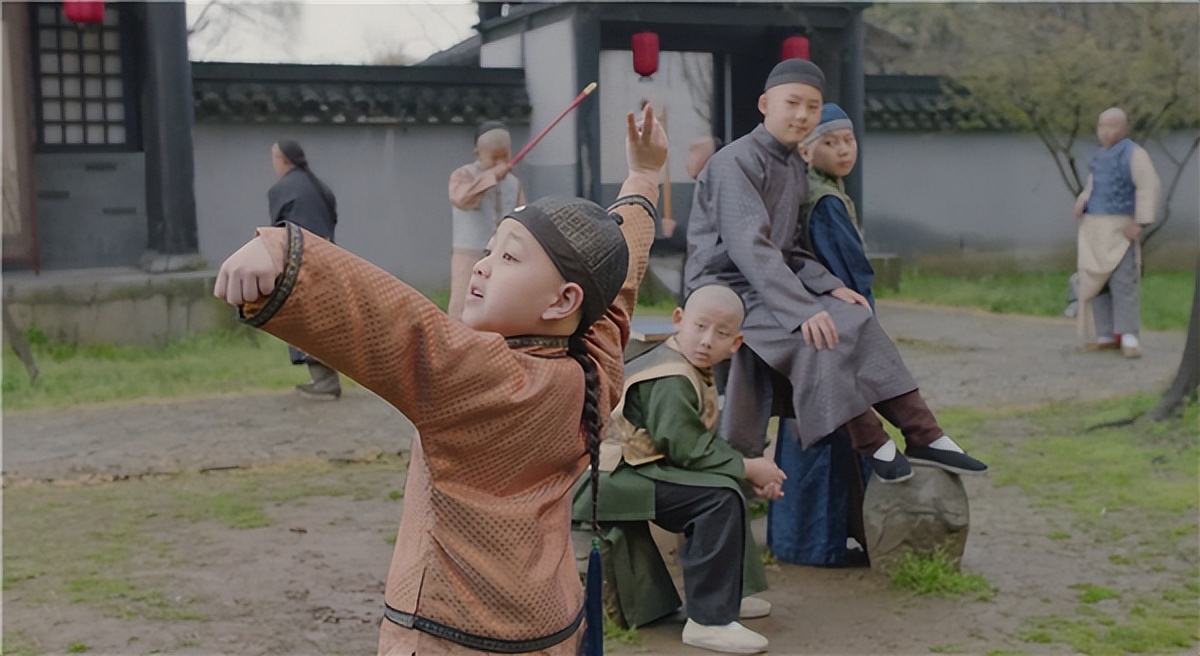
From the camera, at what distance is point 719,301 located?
4.35 meters

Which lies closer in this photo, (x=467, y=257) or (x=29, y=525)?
(x=29, y=525)

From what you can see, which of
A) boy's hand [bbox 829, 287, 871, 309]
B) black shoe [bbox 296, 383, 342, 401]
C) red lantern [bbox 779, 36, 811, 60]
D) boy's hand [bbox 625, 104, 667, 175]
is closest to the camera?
boy's hand [bbox 625, 104, 667, 175]

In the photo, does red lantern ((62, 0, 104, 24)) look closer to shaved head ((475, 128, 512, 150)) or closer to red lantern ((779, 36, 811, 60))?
shaved head ((475, 128, 512, 150))

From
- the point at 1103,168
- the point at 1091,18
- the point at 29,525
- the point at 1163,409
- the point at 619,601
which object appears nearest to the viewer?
the point at 619,601

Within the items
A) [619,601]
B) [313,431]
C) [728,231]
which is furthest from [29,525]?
[728,231]

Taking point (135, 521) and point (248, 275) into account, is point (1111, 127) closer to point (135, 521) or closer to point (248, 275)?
point (135, 521)

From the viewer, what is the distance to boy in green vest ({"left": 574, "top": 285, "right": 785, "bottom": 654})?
4.25 m

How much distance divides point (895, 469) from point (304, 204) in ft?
17.5

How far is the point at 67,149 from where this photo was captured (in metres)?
12.7

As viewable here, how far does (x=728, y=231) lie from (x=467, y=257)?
14.4ft

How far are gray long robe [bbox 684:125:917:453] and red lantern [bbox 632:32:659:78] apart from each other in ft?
27.5

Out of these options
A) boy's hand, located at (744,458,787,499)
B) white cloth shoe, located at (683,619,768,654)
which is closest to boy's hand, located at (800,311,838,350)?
boy's hand, located at (744,458,787,499)

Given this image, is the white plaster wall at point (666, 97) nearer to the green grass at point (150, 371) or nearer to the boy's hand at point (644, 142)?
the green grass at point (150, 371)

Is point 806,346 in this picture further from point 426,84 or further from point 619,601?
point 426,84
